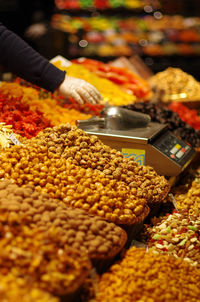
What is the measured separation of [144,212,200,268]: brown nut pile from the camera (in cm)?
152

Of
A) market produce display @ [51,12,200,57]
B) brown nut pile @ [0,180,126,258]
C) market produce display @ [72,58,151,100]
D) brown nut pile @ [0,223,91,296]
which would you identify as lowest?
market produce display @ [51,12,200,57]

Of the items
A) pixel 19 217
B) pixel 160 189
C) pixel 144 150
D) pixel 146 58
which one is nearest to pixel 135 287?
pixel 19 217

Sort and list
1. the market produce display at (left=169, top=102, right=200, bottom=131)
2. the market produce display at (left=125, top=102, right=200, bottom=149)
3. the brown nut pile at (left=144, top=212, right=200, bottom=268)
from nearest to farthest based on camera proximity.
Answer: the brown nut pile at (left=144, top=212, right=200, bottom=268) → the market produce display at (left=125, top=102, right=200, bottom=149) → the market produce display at (left=169, top=102, right=200, bottom=131)

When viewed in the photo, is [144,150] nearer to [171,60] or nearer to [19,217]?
[19,217]

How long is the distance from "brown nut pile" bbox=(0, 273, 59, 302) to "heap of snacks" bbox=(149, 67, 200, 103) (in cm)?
312

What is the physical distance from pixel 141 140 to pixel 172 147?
0.90 feet

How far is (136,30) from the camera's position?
7383 millimetres

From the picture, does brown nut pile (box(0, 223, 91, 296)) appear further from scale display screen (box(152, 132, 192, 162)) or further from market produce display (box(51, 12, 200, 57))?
market produce display (box(51, 12, 200, 57))

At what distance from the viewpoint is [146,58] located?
298 inches

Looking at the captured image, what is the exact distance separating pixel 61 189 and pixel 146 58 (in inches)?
260

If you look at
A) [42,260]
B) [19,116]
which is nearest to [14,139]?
[19,116]

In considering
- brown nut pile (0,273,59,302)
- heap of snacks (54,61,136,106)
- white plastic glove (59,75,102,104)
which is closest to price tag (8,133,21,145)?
white plastic glove (59,75,102,104)

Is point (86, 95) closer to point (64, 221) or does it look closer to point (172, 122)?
point (172, 122)

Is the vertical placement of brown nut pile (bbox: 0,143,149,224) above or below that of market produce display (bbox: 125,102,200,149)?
above
